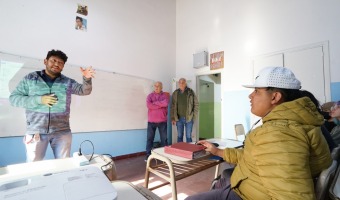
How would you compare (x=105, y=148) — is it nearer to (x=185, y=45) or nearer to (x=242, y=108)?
(x=242, y=108)

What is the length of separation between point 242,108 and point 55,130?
10.2ft

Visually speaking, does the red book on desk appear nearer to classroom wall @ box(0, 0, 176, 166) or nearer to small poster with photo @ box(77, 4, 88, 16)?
classroom wall @ box(0, 0, 176, 166)

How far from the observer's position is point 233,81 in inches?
141

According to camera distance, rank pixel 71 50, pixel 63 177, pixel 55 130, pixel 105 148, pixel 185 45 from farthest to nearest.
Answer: pixel 185 45, pixel 105 148, pixel 71 50, pixel 55 130, pixel 63 177

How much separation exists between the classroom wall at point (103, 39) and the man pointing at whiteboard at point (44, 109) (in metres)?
1.41

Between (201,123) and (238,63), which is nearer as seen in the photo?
(238,63)

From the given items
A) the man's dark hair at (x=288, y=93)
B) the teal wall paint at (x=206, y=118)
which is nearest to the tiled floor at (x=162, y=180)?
the man's dark hair at (x=288, y=93)

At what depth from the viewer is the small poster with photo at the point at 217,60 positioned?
3.77 meters

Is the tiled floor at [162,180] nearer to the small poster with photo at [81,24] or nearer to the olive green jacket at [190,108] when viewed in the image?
the olive green jacket at [190,108]

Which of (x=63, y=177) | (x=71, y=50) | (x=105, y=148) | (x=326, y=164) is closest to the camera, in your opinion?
(x=63, y=177)

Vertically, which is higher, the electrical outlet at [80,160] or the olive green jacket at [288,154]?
the olive green jacket at [288,154]

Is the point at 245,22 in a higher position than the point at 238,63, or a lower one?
higher

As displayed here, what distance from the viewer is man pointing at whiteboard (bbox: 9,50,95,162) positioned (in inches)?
57.5

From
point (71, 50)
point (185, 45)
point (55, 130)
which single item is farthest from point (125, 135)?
point (185, 45)
